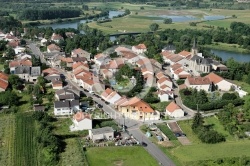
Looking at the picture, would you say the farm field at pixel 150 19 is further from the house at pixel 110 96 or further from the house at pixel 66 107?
the house at pixel 66 107

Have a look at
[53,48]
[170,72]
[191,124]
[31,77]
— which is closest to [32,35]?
[53,48]

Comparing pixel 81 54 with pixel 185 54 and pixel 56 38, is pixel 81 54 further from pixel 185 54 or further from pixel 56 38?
pixel 185 54

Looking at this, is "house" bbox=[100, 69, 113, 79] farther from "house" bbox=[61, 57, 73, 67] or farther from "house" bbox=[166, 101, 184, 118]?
"house" bbox=[166, 101, 184, 118]

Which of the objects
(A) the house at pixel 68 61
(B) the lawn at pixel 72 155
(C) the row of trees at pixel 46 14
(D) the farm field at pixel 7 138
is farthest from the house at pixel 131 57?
(C) the row of trees at pixel 46 14

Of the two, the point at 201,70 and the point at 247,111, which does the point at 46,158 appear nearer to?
the point at 247,111

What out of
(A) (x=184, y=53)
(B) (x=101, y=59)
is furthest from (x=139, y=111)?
(A) (x=184, y=53)

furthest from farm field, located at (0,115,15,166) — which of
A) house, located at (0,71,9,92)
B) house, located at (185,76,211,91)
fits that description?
house, located at (185,76,211,91)
